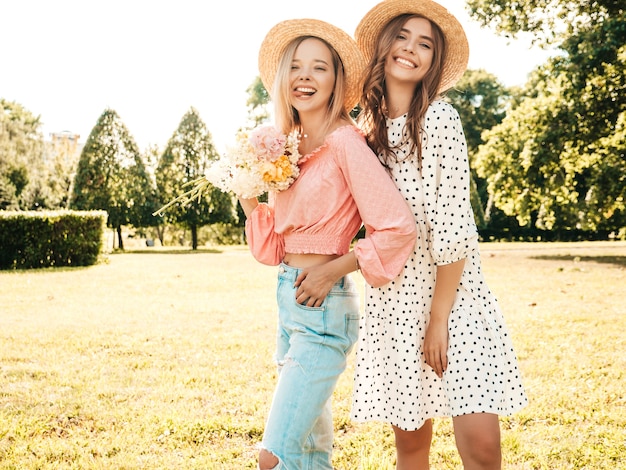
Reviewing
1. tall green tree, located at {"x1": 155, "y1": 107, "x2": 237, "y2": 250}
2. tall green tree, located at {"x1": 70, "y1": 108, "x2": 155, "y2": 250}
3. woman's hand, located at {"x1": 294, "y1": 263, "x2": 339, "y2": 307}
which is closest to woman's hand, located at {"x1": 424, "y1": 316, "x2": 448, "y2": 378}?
woman's hand, located at {"x1": 294, "y1": 263, "x2": 339, "y2": 307}

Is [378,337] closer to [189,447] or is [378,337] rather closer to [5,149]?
[189,447]

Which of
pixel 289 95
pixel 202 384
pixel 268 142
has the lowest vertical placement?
pixel 202 384

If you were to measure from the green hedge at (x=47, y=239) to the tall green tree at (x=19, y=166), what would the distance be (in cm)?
1581

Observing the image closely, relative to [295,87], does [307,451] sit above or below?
below

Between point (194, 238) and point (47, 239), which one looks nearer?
point (47, 239)

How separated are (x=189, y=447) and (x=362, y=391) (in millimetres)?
1714

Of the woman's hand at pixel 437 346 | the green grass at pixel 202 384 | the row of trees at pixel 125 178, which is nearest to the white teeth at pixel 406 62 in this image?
the woman's hand at pixel 437 346

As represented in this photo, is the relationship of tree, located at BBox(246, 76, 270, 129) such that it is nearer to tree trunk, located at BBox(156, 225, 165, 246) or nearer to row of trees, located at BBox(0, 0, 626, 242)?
row of trees, located at BBox(0, 0, 626, 242)

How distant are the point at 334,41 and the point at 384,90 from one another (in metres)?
0.37

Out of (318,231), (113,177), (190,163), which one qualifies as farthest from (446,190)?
(190,163)

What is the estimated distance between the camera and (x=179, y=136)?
30.2 m

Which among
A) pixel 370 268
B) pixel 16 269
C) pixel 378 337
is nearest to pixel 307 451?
pixel 378 337

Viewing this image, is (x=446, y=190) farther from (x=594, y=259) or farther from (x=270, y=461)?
(x=594, y=259)

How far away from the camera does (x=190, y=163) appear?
98.3 feet
